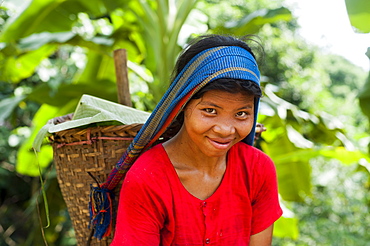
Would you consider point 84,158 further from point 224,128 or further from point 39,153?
point 39,153

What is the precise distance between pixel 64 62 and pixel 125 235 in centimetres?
237

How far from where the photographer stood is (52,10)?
237 centimetres

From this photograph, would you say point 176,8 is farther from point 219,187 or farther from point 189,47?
point 219,187

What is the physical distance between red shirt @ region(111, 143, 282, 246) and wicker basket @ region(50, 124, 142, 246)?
128mm

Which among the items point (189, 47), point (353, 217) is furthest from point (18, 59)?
point (353, 217)

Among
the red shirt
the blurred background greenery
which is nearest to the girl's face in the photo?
the red shirt

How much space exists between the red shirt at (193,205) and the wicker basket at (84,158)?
128 millimetres

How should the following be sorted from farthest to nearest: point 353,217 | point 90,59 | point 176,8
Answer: point 353,217, point 90,59, point 176,8

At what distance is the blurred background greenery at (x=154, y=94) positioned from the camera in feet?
7.61

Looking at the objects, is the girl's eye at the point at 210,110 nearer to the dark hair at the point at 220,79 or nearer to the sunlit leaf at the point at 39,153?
the dark hair at the point at 220,79

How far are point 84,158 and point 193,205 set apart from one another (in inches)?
15.2

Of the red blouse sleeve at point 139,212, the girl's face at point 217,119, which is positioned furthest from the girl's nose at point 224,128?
the red blouse sleeve at point 139,212

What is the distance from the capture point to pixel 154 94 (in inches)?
92.7

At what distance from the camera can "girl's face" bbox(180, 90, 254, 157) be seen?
1.20 meters
